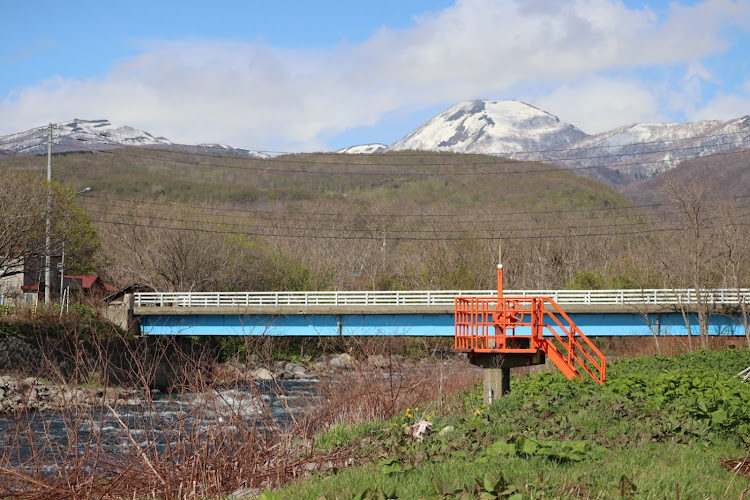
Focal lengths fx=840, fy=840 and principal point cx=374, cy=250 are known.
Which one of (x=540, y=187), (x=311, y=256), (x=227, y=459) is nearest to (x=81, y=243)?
(x=311, y=256)

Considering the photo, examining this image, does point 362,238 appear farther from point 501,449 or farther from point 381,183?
point 381,183

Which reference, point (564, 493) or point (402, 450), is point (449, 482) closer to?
point (564, 493)

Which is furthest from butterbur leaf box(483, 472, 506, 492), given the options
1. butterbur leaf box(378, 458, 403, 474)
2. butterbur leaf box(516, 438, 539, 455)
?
butterbur leaf box(516, 438, 539, 455)

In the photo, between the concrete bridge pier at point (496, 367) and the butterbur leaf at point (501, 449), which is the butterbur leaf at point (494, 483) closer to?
the butterbur leaf at point (501, 449)

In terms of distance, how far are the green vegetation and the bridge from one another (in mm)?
23342

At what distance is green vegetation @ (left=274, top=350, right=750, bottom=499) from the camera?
855 centimetres

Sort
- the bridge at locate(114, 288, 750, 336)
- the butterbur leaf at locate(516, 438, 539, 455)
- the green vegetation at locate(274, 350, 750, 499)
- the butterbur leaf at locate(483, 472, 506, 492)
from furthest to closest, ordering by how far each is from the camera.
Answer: the bridge at locate(114, 288, 750, 336) → the butterbur leaf at locate(516, 438, 539, 455) → the green vegetation at locate(274, 350, 750, 499) → the butterbur leaf at locate(483, 472, 506, 492)

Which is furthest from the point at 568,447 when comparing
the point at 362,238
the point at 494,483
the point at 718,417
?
the point at 362,238

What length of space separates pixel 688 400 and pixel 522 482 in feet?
20.1

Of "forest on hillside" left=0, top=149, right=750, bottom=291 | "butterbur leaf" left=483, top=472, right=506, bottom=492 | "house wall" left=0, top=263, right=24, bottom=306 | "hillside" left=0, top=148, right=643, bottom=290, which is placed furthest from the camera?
"hillside" left=0, top=148, right=643, bottom=290

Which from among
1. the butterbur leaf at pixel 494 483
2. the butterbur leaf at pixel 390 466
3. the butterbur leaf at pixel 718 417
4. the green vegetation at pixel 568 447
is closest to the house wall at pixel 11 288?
the green vegetation at pixel 568 447

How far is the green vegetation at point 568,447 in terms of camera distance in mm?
8555

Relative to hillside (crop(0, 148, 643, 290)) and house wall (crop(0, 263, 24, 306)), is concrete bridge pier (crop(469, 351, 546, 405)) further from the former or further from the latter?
hillside (crop(0, 148, 643, 290))

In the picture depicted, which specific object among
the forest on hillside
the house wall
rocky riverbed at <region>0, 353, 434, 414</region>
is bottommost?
rocky riverbed at <region>0, 353, 434, 414</region>
